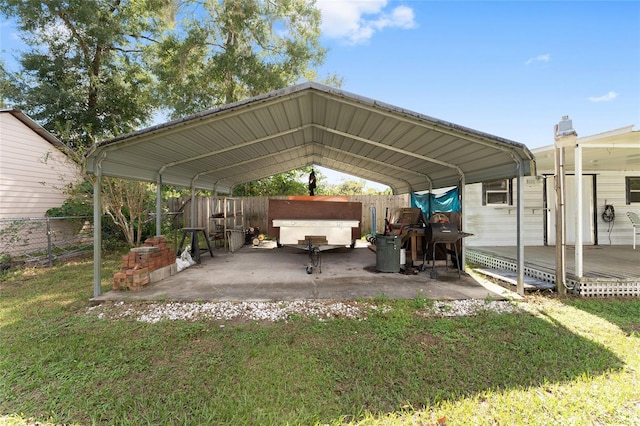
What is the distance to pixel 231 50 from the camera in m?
13.2

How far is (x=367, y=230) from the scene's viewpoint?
13477mm

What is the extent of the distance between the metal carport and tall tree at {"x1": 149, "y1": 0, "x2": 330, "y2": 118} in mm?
7323

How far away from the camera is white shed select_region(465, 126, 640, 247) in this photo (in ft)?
28.3

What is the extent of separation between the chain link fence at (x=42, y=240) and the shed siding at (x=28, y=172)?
0.59 metres

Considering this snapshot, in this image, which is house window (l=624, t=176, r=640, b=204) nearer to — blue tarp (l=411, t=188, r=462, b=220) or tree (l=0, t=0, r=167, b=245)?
blue tarp (l=411, t=188, r=462, b=220)

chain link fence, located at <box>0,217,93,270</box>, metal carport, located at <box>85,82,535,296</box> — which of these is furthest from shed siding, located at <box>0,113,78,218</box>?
metal carport, located at <box>85,82,535,296</box>

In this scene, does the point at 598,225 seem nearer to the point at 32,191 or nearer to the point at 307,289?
the point at 307,289

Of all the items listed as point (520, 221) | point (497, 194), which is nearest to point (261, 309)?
point (520, 221)

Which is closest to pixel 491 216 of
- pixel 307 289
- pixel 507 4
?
pixel 507 4

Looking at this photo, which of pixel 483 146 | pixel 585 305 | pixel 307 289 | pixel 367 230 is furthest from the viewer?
pixel 367 230

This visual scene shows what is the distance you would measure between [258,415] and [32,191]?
10.7 metres

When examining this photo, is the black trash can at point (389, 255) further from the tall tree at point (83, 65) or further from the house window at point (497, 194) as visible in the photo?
the tall tree at point (83, 65)

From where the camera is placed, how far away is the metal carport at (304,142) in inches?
175

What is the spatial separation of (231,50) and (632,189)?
1648 centimetres
